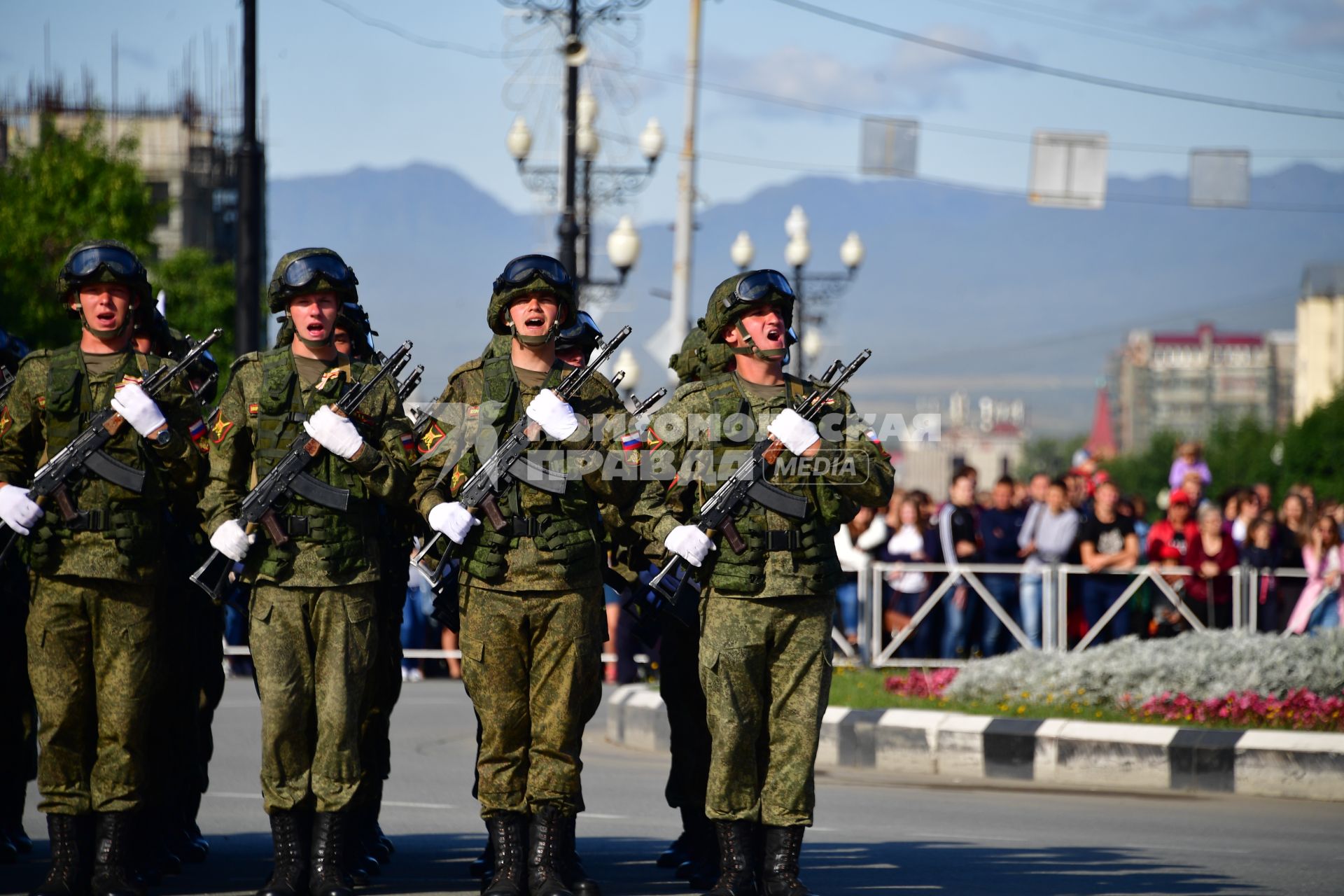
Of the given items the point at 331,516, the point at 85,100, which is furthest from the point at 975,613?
the point at 85,100

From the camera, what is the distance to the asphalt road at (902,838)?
24.6 ft

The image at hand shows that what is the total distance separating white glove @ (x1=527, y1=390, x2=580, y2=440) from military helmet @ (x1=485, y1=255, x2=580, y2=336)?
0.40 metres

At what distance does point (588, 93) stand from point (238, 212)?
6677mm

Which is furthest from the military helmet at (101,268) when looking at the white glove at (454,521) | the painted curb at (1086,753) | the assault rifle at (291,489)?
the painted curb at (1086,753)

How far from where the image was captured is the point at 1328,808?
10203 mm

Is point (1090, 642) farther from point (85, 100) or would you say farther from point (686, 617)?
point (85, 100)

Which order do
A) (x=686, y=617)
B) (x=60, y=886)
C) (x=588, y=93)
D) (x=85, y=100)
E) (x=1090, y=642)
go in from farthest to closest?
(x=85, y=100) → (x=588, y=93) → (x=1090, y=642) → (x=686, y=617) → (x=60, y=886)

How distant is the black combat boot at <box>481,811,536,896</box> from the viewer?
22.0 ft

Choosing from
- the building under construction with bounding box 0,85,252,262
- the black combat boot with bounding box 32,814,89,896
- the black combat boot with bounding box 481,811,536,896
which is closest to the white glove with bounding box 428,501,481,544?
the black combat boot with bounding box 481,811,536,896

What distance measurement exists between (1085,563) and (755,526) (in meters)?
8.92

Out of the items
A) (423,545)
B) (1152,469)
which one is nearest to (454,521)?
(423,545)

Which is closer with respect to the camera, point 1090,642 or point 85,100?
point 1090,642

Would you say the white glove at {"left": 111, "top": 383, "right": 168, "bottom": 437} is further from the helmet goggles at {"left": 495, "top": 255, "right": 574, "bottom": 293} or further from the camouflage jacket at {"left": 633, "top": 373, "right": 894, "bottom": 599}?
the camouflage jacket at {"left": 633, "top": 373, "right": 894, "bottom": 599}

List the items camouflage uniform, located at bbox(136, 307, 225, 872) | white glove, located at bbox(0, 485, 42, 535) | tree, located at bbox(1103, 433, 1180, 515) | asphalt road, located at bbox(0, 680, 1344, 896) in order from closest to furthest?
1. white glove, located at bbox(0, 485, 42, 535)
2. camouflage uniform, located at bbox(136, 307, 225, 872)
3. asphalt road, located at bbox(0, 680, 1344, 896)
4. tree, located at bbox(1103, 433, 1180, 515)
